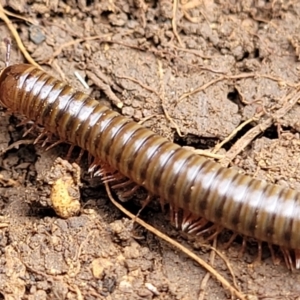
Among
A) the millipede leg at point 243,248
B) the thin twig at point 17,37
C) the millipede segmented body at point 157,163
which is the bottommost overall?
the millipede leg at point 243,248

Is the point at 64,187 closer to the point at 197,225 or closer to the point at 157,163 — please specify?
the point at 157,163

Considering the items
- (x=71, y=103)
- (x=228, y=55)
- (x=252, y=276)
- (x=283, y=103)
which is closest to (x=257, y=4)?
(x=228, y=55)

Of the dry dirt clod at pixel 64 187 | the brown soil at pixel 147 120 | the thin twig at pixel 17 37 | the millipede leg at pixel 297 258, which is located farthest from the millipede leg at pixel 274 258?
the thin twig at pixel 17 37

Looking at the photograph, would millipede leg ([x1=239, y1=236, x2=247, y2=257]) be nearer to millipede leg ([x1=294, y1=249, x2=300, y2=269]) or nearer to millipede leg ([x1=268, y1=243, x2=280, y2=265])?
millipede leg ([x1=268, y1=243, x2=280, y2=265])

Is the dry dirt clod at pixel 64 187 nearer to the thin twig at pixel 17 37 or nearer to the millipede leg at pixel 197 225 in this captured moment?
the millipede leg at pixel 197 225

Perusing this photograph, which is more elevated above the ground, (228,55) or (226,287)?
(228,55)

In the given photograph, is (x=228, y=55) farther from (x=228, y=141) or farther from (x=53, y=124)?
(x=53, y=124)

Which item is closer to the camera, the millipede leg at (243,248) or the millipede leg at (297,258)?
the millipede leg at (297,258)
